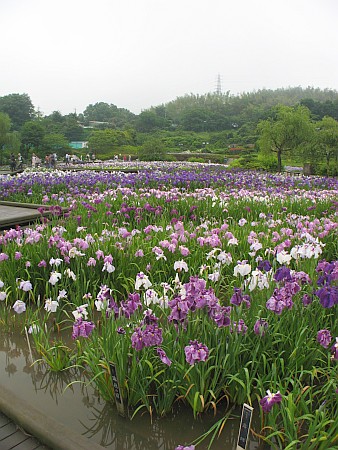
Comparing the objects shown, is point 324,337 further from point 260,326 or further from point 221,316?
point 221,316

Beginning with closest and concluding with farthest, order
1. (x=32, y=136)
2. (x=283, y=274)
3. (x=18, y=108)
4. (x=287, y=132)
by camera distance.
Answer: (x=283, y=274)
(x=287, y=132)
(x=32, y=136)
(x=18, y=108)

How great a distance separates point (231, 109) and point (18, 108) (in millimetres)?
53377

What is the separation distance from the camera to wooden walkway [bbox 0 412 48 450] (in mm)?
2027

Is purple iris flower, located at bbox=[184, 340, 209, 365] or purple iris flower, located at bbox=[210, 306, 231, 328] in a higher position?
purple iris flower, located at bbox=[210, 306, 231, 328]

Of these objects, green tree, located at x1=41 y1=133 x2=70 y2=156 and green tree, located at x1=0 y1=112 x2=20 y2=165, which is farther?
green tree, located at x1=41 y1=133 x2=70 y2=156

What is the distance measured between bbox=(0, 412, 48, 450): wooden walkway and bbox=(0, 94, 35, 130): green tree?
225 feet

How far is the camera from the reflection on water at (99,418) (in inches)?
84.4

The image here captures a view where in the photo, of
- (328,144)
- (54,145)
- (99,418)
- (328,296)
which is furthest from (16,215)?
(54,145)

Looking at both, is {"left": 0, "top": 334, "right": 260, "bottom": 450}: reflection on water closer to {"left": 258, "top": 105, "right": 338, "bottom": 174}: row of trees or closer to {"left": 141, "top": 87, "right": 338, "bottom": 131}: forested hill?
{"left": 258, "top": 105, "right": 338, "bottom": 174}: row of trees

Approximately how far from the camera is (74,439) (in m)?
1.96

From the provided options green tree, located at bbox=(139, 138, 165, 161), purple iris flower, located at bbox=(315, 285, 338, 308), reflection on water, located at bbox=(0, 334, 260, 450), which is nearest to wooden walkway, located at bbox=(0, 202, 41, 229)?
reflection on water, located at bbox=(0, 334, 260, 450)

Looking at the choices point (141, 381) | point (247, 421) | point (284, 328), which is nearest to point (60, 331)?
point (141, 381)

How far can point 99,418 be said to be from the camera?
231cm

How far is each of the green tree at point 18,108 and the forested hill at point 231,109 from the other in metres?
19.8
